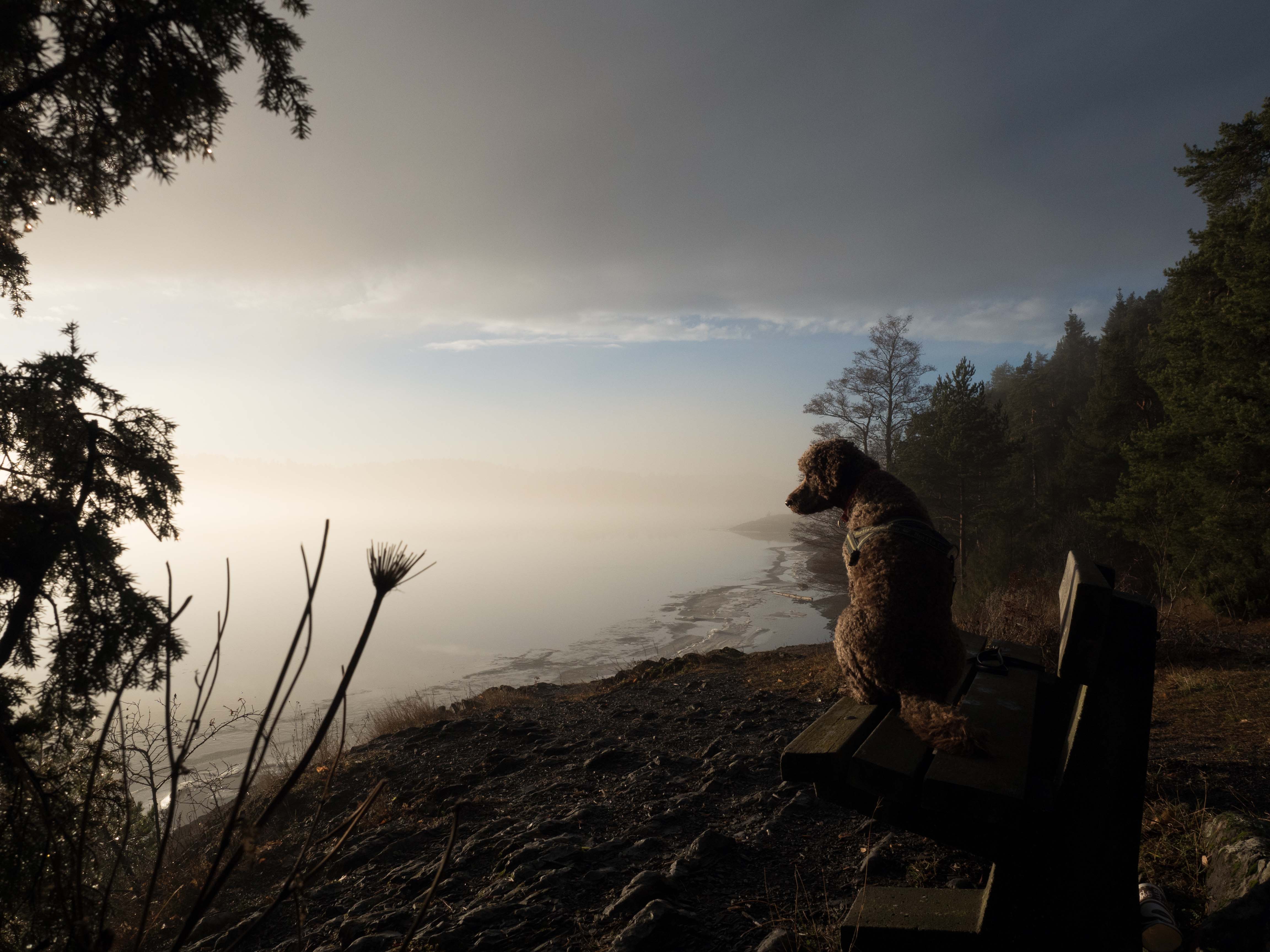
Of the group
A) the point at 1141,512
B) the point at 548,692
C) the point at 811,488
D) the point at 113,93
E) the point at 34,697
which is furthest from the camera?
the point at 1141,512

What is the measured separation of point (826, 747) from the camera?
6.06 feet

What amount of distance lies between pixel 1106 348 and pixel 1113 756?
29.1 meters

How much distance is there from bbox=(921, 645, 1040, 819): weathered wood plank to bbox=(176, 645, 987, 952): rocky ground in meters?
0.89

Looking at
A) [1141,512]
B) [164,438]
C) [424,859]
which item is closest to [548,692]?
[424,859]

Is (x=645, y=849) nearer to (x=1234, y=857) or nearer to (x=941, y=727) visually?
(x=941, y=727)

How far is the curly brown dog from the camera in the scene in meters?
2.30

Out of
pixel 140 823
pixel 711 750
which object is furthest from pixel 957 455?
pixel 140 823

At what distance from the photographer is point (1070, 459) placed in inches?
981

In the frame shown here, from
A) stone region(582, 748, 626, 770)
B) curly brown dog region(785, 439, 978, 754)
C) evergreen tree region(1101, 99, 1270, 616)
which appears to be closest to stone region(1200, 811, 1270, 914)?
curly brown dog region(785, 439, 978, 754)

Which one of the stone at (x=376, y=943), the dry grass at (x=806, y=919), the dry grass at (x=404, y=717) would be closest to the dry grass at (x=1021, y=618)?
the dry grass at (x=806, y=919)

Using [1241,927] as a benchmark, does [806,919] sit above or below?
below

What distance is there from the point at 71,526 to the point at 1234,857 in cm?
506

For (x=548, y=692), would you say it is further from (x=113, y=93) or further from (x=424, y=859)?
(x=113, y=93)

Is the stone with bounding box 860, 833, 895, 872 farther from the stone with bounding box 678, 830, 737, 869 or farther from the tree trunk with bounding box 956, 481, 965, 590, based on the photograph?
the tree trunk with bounding box 956, 481, 965, 590
